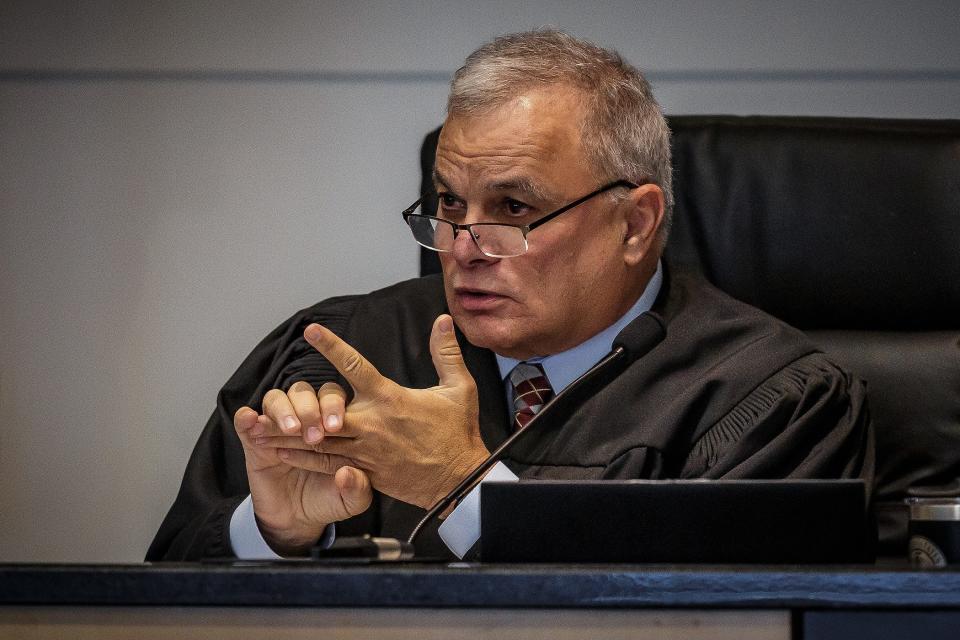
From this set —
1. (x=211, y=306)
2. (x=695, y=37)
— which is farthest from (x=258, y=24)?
(x=695, y=37)

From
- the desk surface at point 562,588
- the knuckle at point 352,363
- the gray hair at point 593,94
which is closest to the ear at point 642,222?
the gray hair at point 593,94

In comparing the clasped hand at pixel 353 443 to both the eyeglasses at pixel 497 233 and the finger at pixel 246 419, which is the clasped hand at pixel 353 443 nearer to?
the finger at pixel 246 419

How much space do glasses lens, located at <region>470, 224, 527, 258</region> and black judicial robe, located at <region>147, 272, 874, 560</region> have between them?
0.70ft

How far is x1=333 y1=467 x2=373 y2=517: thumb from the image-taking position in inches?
56.1

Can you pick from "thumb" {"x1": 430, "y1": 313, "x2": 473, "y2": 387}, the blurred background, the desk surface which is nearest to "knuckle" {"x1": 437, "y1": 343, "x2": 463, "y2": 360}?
"thumb" {"x1": 430, "y1": 313, "x2": 473, "y2": 387}

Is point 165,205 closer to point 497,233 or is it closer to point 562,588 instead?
point 497,233

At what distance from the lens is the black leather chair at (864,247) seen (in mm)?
1857

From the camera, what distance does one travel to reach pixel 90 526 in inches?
92.7

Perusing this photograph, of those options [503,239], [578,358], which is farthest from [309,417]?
[578,358]

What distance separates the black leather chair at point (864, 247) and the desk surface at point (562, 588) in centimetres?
112

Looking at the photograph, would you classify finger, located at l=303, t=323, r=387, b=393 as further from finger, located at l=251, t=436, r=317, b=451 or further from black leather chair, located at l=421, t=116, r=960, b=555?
black leather chair, located at l=421, t=116, r=960, b=555

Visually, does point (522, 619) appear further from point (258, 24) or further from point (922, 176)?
point (258, 24)

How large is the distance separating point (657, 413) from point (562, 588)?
929 mm

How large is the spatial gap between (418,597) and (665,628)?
0.16 meters
